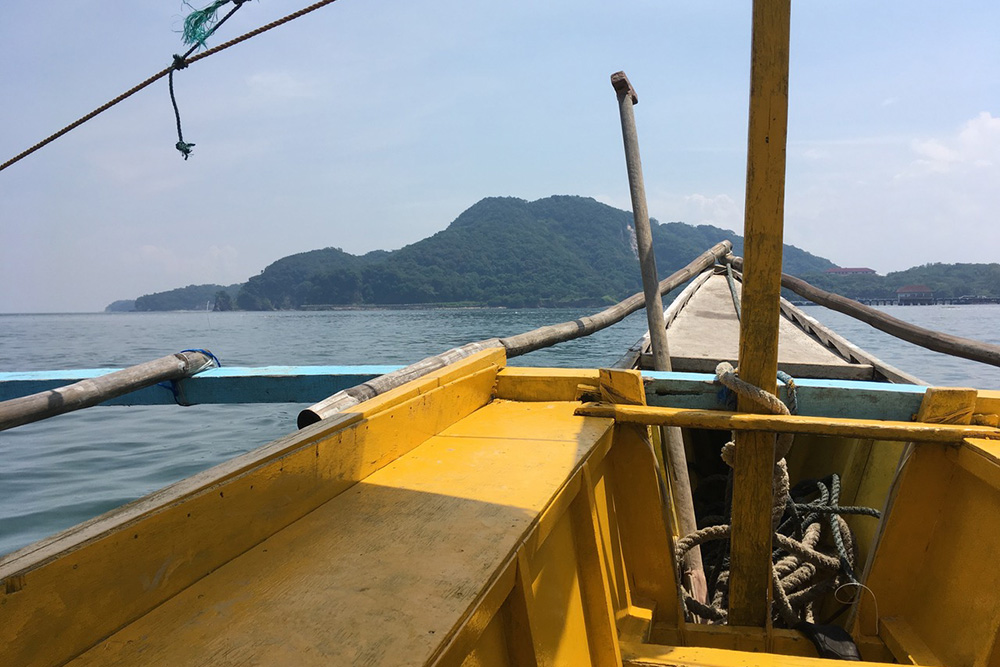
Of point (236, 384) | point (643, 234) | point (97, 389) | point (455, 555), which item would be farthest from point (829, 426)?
point (97, 389)

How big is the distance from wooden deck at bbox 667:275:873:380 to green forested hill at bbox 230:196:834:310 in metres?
72.9

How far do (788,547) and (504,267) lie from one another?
95.1 m

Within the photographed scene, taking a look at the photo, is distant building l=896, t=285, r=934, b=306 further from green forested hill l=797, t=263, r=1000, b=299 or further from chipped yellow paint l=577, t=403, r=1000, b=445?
chipped yellow paint l=577, t=403, r=1000, b=445

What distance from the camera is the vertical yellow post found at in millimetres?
1851

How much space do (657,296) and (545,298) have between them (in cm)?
8057

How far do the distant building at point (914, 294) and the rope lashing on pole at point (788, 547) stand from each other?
4113 inches

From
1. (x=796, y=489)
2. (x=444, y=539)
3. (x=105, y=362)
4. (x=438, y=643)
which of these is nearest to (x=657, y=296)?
(x=796, y=489)

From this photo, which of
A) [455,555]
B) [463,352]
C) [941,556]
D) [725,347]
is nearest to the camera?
[455,555]

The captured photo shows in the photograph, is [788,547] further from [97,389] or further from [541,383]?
[97,389]

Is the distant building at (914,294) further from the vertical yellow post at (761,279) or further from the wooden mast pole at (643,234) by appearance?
the vertical yellow post at (761,279)

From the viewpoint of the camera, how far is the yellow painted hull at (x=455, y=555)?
3.21ft

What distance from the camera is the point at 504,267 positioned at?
97.1m

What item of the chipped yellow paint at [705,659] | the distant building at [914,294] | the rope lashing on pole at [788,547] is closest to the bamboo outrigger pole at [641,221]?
the rope lashing on pole at [788,547]

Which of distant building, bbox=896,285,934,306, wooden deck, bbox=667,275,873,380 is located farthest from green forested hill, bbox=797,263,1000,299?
wooden deck, bbox=667,275,873,380
